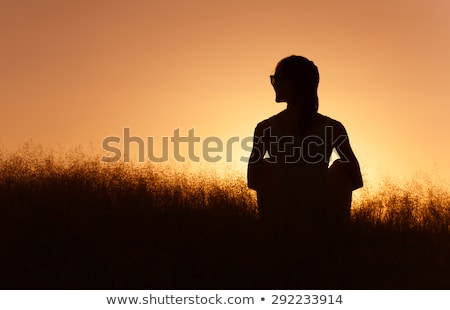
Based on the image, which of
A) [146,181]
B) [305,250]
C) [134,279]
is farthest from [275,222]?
[146,181]

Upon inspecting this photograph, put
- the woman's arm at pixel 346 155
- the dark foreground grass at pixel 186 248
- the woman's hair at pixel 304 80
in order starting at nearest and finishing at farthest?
1. the dark foreground grass at pixel 186 248
2. the woman's hair at pixel 304 80
3. the woman's arm at pixel 346 155

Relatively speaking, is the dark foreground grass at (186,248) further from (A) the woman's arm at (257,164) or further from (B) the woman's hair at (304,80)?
(B) the woman's hair at (304,80)

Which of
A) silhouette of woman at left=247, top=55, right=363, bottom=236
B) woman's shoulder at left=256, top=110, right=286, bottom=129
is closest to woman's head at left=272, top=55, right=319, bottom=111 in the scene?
silhouette of woman at left=247, top=55, right=363, bottom=236

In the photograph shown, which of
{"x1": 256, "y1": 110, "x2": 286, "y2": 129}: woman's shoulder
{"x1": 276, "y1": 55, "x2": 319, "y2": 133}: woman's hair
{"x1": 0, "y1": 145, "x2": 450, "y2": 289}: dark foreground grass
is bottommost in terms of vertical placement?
{"x1": 0, "y1": 145, "x2": 450, "y2": 289}: dark foreground grass

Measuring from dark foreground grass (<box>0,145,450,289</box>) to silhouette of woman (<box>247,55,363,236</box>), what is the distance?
0.99 ft

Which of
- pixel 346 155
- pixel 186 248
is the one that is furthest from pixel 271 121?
pixel 186 248

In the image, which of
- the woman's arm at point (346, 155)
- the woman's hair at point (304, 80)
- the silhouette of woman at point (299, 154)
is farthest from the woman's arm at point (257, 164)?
the woman's arm at point (346, 155)

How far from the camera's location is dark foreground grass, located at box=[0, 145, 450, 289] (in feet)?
13.6

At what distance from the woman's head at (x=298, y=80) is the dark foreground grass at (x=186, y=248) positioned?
100 cm

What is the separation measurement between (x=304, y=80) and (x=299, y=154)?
1.77 feet

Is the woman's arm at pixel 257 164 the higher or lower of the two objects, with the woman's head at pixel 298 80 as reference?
lower

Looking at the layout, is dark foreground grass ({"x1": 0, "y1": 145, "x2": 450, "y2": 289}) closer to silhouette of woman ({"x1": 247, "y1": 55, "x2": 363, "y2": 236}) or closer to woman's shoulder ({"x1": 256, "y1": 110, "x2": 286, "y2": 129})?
silhouette of woman ({"x1": 247, "y1": 55, "x2": 363, "y2": 236})

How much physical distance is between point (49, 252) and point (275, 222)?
1516 millimetres

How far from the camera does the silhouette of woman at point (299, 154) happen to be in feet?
16.6
